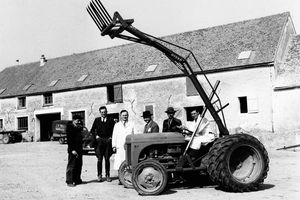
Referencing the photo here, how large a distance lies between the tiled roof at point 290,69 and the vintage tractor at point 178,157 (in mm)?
13943

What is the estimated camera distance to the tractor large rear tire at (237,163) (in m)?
7.44

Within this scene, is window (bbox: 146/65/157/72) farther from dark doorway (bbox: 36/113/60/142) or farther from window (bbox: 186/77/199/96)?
dark doorway (bbox: 36/113/60/142)

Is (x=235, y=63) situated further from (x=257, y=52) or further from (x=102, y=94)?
(x=102, y=94)

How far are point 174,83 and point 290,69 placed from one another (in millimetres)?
6917

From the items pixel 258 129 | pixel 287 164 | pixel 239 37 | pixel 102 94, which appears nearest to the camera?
pixel 287 164

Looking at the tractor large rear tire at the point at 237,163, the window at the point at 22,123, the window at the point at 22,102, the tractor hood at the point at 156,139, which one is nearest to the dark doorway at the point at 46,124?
the window at the point at 22,123

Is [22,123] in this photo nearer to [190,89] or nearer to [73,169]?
[190,89]

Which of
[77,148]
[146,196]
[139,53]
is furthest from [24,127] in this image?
[146,196]

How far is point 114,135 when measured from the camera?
31.2 feet

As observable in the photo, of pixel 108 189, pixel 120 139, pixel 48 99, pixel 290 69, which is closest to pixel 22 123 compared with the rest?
pixel 48 99

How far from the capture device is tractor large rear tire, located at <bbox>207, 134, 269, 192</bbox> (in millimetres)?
7438

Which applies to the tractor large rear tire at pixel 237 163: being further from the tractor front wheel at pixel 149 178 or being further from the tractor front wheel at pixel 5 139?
the tractor front wheel at pixel 5 139

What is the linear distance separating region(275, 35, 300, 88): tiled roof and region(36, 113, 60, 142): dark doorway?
17811 millimetres

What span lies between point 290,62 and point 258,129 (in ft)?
14.8
